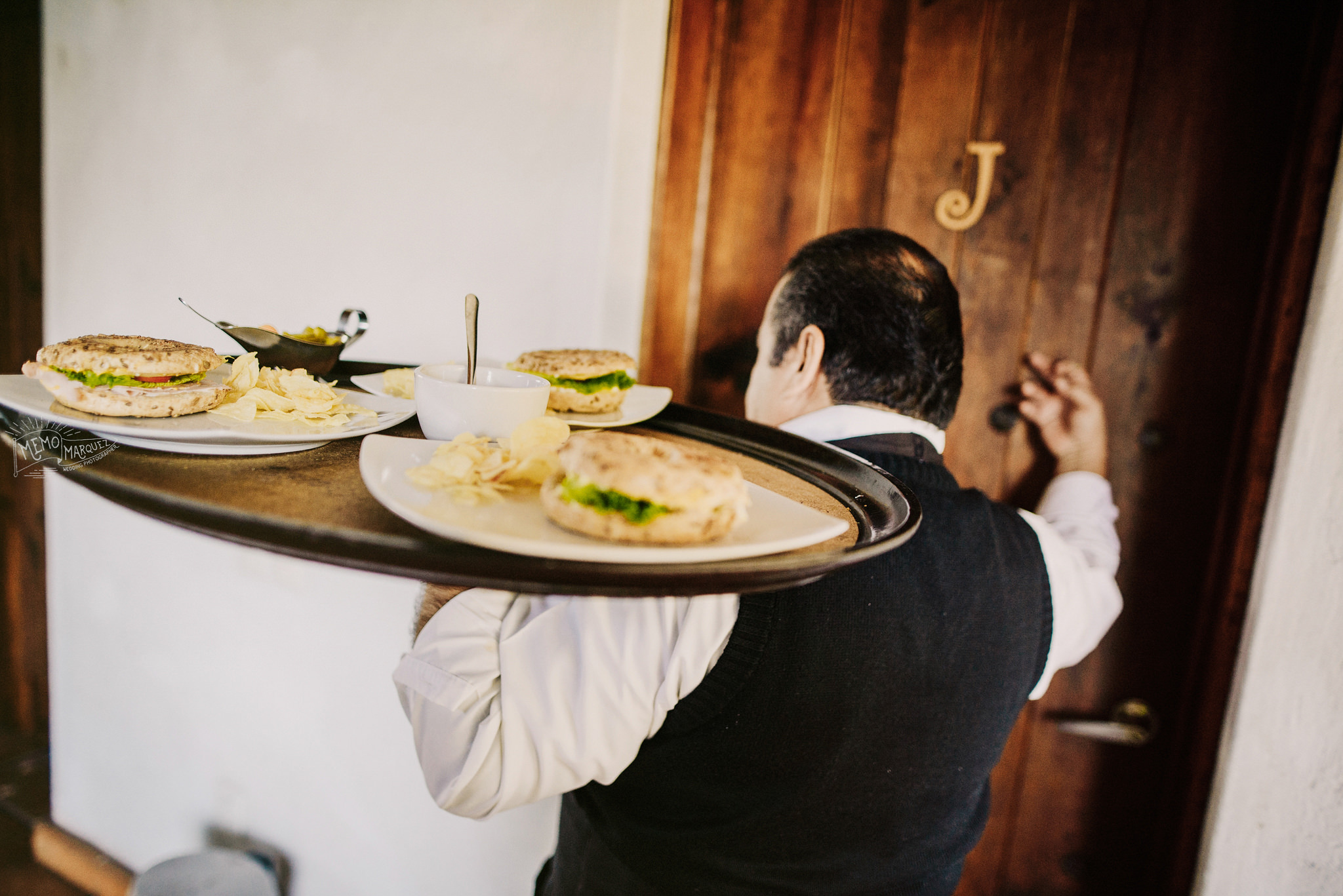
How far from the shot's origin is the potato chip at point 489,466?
0.67 m

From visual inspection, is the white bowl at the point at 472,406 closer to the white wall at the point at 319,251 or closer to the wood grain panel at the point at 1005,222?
the white wall at the point at 319,251

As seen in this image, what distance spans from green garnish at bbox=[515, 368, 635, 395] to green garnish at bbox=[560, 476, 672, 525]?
1.73 ft

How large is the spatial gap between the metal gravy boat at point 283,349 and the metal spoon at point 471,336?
11.6 inches

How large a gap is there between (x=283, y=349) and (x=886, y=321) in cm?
102

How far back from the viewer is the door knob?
5.35 ft

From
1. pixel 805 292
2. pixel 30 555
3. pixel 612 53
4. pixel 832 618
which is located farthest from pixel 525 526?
pixel 30 555

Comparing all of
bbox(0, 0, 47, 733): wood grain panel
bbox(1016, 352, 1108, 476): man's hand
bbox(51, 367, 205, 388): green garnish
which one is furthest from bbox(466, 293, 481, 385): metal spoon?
bbox(0, 0, 47, 733): wood grain panel

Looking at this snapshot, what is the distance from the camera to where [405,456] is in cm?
76

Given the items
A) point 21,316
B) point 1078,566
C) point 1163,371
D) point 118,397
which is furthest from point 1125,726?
point 21,316

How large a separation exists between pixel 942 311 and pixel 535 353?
0.77m

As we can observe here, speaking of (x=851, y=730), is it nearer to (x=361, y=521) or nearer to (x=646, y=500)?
(x=646, y=500)

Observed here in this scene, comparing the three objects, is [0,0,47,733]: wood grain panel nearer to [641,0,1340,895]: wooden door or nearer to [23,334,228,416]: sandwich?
[23,334,228,416]: sandwich

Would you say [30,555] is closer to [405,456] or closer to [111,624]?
[111,624]

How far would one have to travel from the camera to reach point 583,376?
3.79ft
